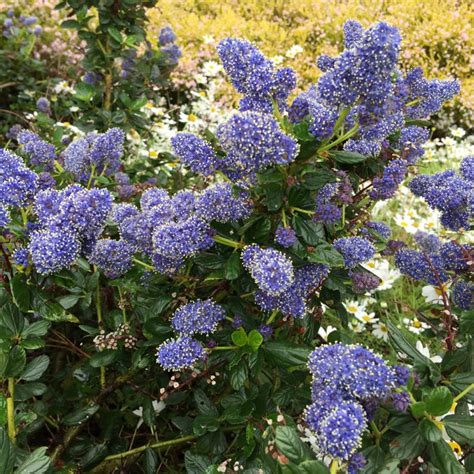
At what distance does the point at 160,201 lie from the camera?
139 cm

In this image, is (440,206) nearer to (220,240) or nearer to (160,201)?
(220,240)

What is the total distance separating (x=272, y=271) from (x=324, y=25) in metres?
5.34

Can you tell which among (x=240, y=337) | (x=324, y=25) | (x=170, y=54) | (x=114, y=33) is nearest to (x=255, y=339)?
(x=240, y=337)

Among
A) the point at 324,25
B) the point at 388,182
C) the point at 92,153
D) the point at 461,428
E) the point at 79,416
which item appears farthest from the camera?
the point at 324,25

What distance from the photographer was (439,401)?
1038 mm

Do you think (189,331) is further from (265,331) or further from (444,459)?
(444,459)

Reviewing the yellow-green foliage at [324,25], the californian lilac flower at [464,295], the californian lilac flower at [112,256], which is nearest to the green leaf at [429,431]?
the californian lilac flower at [464,295]

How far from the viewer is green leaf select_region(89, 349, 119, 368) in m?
1.54

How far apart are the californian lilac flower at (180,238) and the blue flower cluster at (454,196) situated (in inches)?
24.4

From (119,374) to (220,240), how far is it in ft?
2.28

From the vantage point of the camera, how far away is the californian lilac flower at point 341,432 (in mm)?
907

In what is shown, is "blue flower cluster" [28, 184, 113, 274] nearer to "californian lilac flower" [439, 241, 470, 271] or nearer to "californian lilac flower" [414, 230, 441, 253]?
"californian lilac flower" [439, 241, 470, 271]

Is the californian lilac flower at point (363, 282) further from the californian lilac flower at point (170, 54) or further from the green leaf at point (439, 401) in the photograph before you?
the californian lilac flower at point (170, 54)

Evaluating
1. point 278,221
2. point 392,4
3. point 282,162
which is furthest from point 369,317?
point 392,4
